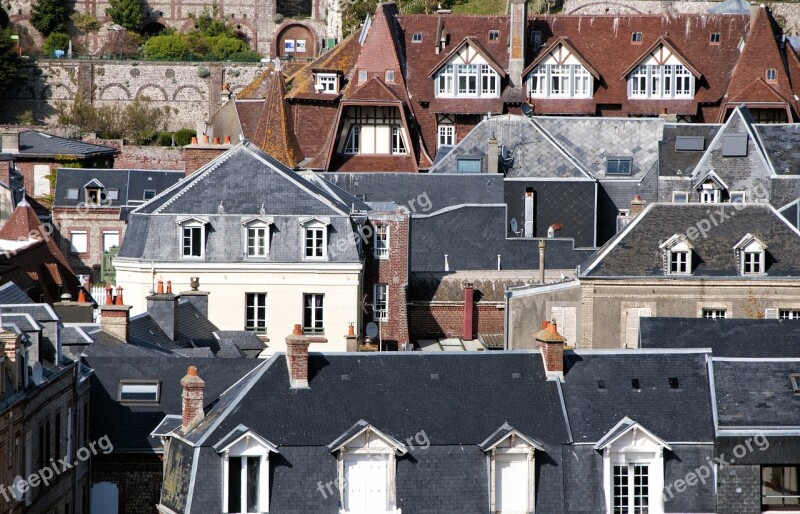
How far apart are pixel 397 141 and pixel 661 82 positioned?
1010 centimetres

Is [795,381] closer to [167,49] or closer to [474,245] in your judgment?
[474,245]

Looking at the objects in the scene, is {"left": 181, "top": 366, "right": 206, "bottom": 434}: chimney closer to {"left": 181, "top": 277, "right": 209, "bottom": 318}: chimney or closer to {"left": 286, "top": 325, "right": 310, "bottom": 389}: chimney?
{"left": 286, "top": 325, "right": 310, "bottom": 389}: chimney

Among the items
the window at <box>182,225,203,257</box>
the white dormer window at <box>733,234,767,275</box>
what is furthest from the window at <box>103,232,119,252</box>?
the white dormer window at <box>733,234,767,275</box>

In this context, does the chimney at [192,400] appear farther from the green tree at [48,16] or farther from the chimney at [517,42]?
the green tree at [48,16]

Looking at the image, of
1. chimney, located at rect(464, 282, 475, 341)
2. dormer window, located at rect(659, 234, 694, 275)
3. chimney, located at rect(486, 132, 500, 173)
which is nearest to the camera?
dormer window, located at rect(659, 234, 694, 275)

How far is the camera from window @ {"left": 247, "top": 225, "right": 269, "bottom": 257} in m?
46.4

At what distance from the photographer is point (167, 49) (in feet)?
333

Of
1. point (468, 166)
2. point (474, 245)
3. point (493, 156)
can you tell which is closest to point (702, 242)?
point (474, 245)

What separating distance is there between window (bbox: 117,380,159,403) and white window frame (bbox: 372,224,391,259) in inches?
586

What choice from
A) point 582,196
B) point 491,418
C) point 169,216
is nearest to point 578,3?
point 582,196

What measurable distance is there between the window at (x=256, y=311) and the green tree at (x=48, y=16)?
200 feet

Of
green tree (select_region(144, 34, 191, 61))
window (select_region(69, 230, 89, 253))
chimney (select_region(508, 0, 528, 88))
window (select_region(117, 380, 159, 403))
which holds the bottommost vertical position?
window (select_region(117, 380, 159, 403))

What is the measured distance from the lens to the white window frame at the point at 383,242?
160 ft

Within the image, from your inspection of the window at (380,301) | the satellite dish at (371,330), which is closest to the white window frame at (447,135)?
the window at (380,301)
